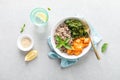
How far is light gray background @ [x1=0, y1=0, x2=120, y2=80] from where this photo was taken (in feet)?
4.66

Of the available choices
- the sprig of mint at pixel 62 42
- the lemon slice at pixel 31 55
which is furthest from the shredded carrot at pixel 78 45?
the lemon slice at pixel 31 55

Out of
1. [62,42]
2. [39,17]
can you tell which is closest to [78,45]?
[62,42]

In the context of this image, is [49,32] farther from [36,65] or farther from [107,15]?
[107,15]

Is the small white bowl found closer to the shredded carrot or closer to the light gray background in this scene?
the light gray background

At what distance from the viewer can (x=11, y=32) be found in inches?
56.5

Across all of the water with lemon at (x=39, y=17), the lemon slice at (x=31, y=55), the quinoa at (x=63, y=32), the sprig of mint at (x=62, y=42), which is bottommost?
the lemon slice at (x=31, y=55)

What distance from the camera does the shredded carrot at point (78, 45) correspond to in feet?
4.50

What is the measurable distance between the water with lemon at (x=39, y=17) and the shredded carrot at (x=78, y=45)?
0.50 ft

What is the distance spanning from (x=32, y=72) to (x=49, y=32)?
18 centimetres

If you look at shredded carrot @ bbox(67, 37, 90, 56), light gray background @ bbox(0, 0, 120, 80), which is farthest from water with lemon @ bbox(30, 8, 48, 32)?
shredded carrot @ bbox(67, 37, 90, 56)

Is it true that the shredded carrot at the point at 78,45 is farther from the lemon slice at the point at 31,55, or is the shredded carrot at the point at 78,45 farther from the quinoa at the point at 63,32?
the lemon slice at the point at 31,55

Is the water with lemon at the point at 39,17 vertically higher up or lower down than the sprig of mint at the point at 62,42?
higher up

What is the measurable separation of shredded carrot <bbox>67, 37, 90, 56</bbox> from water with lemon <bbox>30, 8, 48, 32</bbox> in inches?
6.0

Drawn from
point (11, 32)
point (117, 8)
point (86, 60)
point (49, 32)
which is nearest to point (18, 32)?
point (11, 32)
